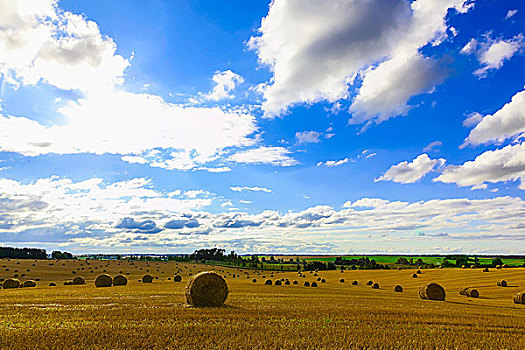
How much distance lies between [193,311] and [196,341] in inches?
274

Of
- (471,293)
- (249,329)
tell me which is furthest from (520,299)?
(249,329)

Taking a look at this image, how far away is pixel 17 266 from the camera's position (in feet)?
271

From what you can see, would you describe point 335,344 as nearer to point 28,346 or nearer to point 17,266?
point 28,346

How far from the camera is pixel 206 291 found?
20.8 metres

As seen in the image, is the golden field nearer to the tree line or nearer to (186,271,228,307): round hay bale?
(186,271,228,307): round hay bale

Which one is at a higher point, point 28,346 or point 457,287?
point 28,346

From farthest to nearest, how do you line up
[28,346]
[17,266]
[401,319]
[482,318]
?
1. [17,266]
2. [482,318]
3. [401,319]
4. [28,346]

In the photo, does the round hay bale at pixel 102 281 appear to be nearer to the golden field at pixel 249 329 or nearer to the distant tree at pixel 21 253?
the golden field at pixel 249 329

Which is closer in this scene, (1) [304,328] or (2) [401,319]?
(1) [304,328]

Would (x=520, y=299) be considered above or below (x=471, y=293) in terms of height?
above

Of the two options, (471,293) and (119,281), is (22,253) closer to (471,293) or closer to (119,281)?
(119,281)

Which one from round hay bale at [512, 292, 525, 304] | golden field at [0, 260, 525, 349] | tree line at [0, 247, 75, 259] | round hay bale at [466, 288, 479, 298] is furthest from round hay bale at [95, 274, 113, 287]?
tree line at [0, 247, 75, 259]

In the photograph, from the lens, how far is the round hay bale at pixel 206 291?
67.8ft

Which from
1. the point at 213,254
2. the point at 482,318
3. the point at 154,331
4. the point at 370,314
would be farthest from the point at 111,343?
the point at 213,254
